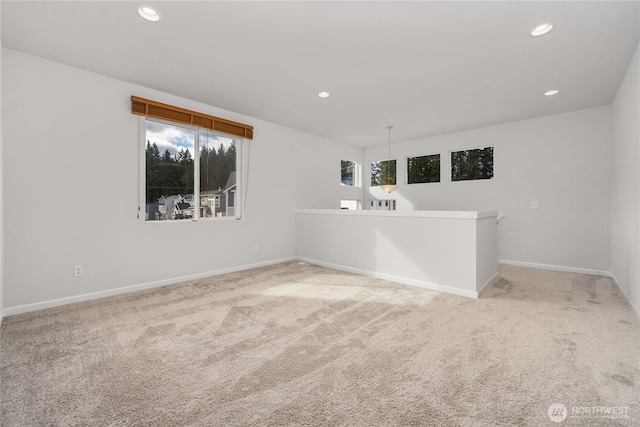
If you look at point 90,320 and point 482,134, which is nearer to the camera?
point 90,320

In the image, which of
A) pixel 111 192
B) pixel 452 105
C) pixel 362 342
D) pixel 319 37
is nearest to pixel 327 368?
pixel 362 342

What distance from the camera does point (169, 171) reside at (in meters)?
3.92

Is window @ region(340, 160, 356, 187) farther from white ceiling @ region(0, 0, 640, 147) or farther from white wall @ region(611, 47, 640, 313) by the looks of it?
white wall @ region(611, 47, 640, 313)

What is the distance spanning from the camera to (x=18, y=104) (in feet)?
9.07

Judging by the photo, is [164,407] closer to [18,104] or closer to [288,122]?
[18,104]

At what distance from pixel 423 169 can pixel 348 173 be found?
183 cm

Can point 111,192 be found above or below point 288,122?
below

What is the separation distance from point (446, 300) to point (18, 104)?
4876mm

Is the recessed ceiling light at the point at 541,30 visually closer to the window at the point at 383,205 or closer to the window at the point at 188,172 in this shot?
the window at the point at 188,172

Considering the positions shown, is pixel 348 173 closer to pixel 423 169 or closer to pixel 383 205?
pixel 383 205

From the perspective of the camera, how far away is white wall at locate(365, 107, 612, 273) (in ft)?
14.3

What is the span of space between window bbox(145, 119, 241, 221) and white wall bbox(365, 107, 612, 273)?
4.45 m

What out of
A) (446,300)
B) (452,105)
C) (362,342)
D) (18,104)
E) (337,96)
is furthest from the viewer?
(452,105)

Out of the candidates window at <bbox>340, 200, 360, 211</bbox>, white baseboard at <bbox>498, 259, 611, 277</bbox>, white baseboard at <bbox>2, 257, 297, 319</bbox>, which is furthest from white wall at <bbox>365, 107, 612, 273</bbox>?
white baseboard at <bbox>2, 257, 297, 319</bbox>
